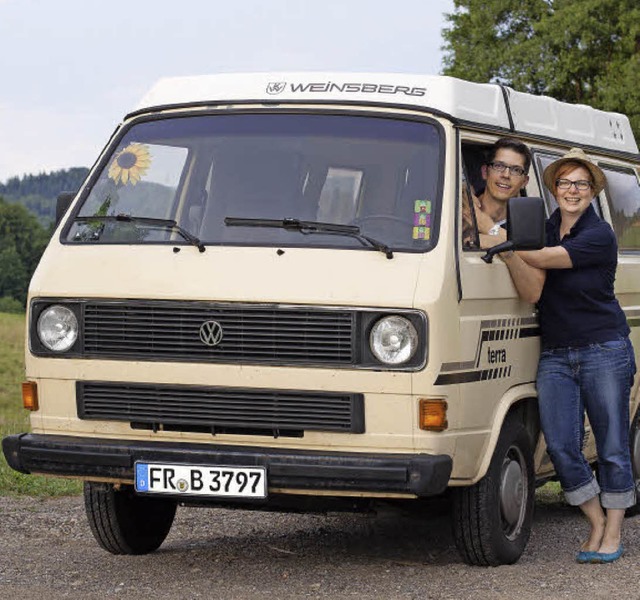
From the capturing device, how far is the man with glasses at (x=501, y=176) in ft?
25.7

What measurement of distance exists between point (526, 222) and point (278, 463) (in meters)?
1.65

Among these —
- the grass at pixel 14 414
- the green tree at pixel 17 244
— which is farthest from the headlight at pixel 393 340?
the green tree at pixel 17 244

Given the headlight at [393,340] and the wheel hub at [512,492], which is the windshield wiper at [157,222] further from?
the wheel hub at [512,492]

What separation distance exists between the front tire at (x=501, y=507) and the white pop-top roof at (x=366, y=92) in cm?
164

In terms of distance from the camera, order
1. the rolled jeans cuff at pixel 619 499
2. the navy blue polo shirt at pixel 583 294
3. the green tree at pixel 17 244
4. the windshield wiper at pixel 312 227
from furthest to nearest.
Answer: the green tree at pixel 17 244, the rolled jeans cuff at pixel 619 499, the navy blue polo shirt at pixel 583 294, the windshield wiper at pixel 312 227

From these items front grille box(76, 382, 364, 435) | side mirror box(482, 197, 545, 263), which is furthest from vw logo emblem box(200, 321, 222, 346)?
side mirror box(482, 197, 545, 263)

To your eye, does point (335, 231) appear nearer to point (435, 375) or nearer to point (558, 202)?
point (435, 375)

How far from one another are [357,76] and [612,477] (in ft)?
8.38

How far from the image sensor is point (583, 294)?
25.4 ft

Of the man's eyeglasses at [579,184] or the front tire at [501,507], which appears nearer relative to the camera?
the front tire at [501,507]

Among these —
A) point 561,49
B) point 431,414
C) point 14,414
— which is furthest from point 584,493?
point 561,49

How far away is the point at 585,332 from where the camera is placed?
7.74 meters

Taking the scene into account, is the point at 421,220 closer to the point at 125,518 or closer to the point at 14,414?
the point at 125,518

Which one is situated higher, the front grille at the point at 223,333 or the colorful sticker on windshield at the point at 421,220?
the colorful sticker on windshield at the point at 421,220
